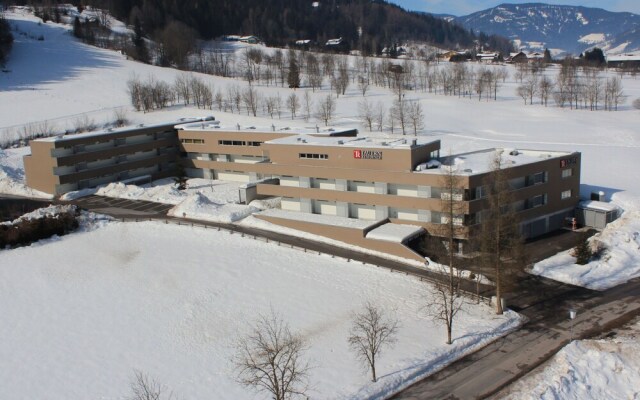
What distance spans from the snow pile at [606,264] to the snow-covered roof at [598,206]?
162 inches

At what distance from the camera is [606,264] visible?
4191 cm

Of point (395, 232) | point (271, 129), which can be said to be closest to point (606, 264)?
point (395, 232)

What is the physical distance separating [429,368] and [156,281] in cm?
2147

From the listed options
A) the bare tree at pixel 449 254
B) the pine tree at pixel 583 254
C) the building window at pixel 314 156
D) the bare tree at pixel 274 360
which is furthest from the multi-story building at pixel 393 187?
the bare tree at pixel 274 360

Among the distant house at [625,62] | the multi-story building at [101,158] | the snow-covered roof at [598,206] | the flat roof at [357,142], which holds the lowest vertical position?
the snow-covered roof at [598,206]

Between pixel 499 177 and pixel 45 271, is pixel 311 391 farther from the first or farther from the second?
pixel 45 271

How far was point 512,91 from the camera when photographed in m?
130

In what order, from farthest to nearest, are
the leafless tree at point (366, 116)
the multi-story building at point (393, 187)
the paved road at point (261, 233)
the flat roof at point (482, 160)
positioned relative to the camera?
the leafless tree at point (366, 116), the flat roof at point (482, 160), the multi-story building at point (393, 187), the paved road at point (261, 233)

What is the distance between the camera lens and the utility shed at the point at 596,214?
167 ft

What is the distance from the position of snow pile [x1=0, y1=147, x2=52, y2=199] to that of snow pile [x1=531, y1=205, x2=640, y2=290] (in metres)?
53.2

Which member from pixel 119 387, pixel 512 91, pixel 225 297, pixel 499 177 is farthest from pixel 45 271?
pixel 512 91

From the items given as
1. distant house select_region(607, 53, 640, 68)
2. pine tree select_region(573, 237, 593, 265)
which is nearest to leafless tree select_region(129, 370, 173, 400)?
pine tree select_region(573, 237, 593, 265)

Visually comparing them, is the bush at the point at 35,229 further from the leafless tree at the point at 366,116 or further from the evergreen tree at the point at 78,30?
the evergreen tree at the point at 78,30

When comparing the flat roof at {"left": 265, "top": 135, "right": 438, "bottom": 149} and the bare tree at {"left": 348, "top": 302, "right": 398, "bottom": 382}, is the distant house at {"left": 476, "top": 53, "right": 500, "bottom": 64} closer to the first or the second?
the flat roof at {"left": 265, "top": 135, "right": 438, "bottom": 149}
